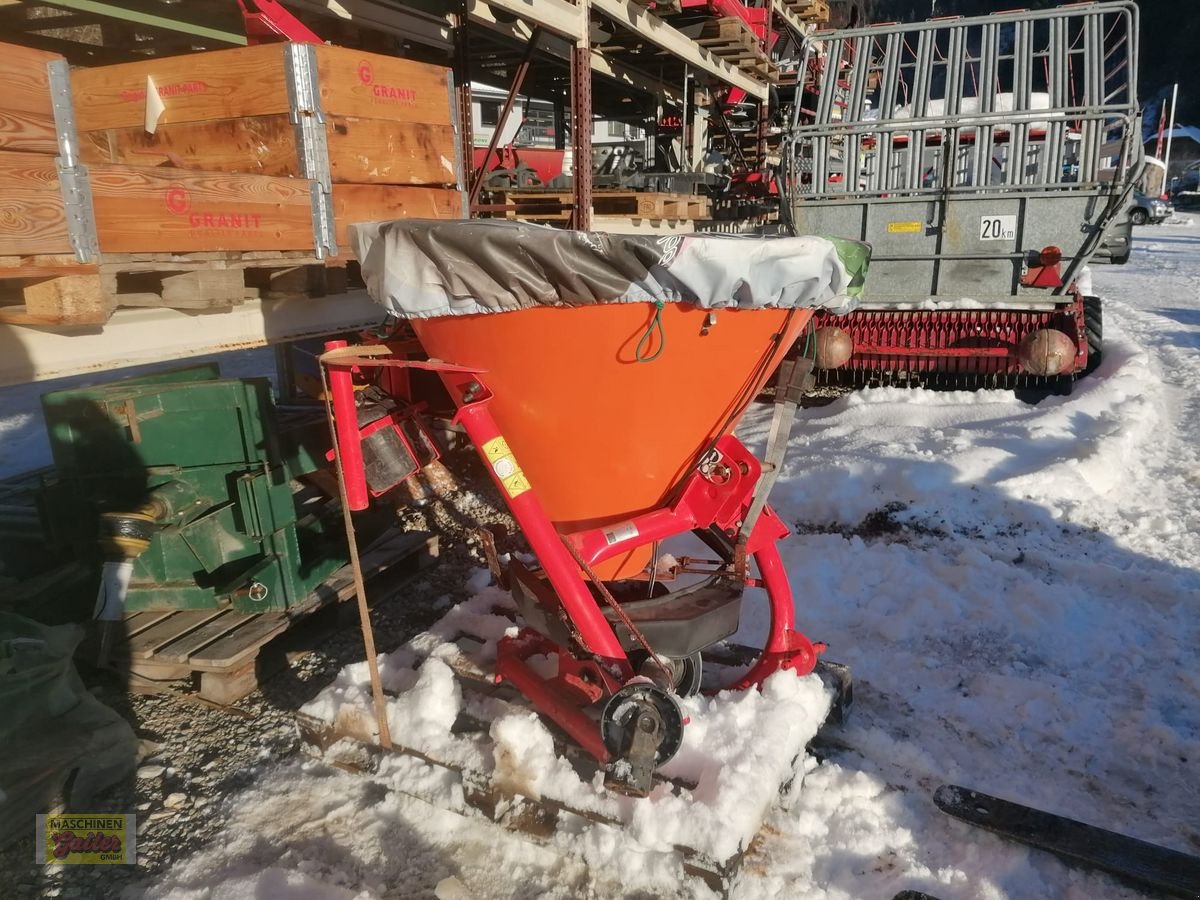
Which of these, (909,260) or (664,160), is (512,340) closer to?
(909,260)

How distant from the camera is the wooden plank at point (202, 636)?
12.0 ft

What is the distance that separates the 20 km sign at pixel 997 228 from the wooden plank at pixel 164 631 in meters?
7.43

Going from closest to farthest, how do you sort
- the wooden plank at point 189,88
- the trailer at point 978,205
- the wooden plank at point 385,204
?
1. the wooden plank at point 189,88
2. the wooden plank at point 385,204
3. the trailer at point 978,205

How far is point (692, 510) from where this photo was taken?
115 inches

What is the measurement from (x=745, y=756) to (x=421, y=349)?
193 cm

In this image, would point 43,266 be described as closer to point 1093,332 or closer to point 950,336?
point 950,336

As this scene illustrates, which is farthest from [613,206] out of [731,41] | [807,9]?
[807,9]

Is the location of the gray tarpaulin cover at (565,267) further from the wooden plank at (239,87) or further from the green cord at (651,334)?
the wooden plank at (239,87)

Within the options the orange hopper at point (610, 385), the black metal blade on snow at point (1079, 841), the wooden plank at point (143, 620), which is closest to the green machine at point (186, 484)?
the wooden plank at point (143, 620)

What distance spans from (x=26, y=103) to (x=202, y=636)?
242 centimetres

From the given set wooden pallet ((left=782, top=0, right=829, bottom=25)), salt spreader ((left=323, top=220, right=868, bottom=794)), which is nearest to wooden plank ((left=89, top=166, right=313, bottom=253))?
salt spreader ((left=323, top=220, right=868, bottom=794))

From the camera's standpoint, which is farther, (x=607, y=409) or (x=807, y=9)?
(x=807, y=9)

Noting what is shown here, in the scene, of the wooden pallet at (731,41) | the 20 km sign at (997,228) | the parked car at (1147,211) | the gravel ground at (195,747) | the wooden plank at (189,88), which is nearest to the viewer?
the gravel ground at (195,747)

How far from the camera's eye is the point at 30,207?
246cm
